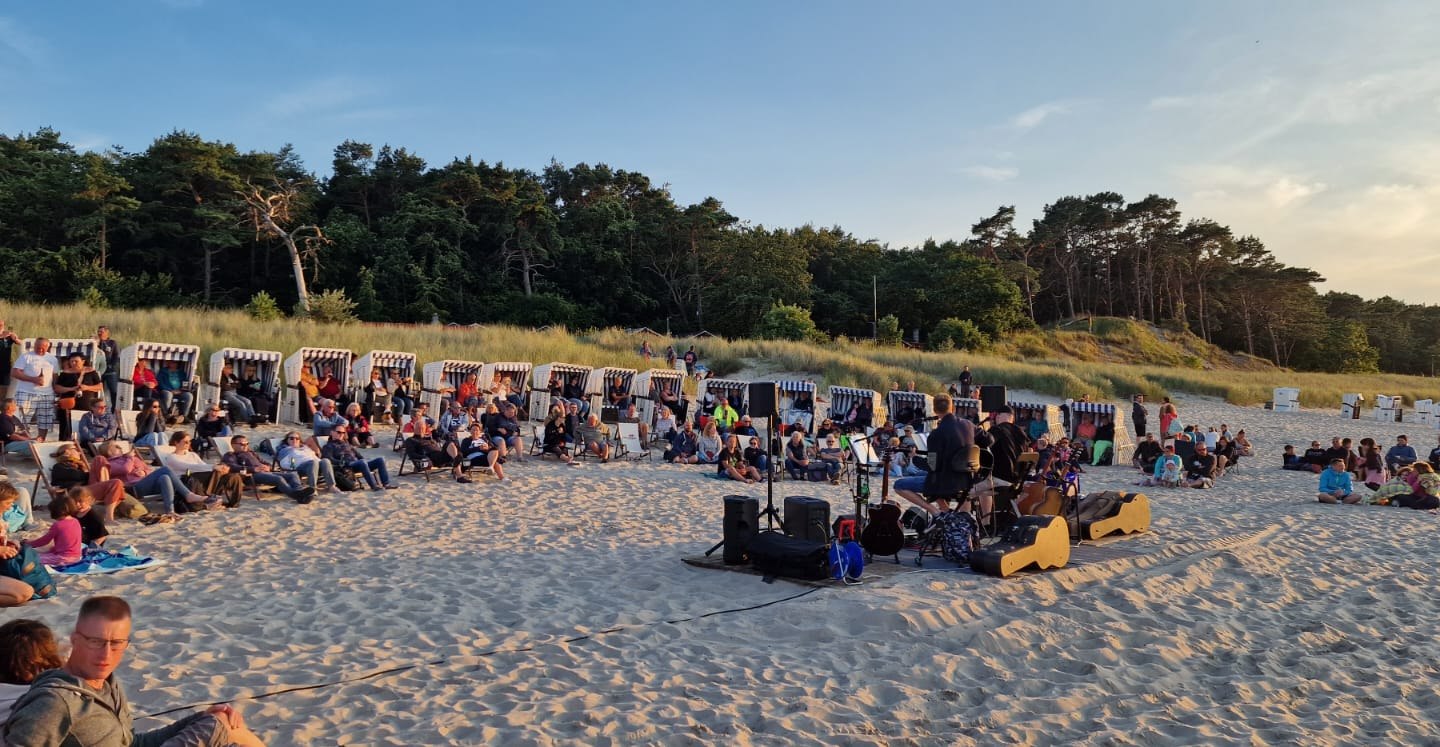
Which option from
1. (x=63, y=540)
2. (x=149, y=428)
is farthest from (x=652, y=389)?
(x=63, y=540)

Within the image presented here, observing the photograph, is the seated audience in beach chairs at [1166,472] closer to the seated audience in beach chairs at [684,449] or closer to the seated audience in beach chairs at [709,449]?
the seated audience in beach chairs at [709,449]

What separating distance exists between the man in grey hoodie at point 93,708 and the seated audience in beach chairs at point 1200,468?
46.7ft

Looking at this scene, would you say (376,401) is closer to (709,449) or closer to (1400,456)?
(709,449)

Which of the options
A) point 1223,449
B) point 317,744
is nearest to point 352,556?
point 317,744

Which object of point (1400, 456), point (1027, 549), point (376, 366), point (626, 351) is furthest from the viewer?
point (626, 351)

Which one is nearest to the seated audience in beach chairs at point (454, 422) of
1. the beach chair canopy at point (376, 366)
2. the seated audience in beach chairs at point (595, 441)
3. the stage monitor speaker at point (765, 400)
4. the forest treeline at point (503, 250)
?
the seated audience in beach chairs at point (595, 441)

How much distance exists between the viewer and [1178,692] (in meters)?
4.78

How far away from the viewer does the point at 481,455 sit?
466 inches

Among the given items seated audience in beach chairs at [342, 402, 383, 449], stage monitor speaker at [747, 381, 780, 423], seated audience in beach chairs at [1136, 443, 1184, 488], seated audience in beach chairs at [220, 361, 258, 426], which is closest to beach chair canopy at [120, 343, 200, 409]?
seated audience in beach chairs at [220, 361, 258, 426]

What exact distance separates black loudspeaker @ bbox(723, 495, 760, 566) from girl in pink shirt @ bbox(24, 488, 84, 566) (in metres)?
4.80

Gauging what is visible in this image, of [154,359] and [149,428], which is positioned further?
[154,359]

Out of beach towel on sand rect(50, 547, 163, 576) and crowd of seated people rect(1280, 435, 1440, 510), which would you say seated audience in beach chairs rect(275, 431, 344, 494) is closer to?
beach towel on sand rect(50, 547, 163, 576)

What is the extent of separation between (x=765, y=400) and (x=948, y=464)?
1691 mm

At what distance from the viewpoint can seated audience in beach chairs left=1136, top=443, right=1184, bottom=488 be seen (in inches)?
543
